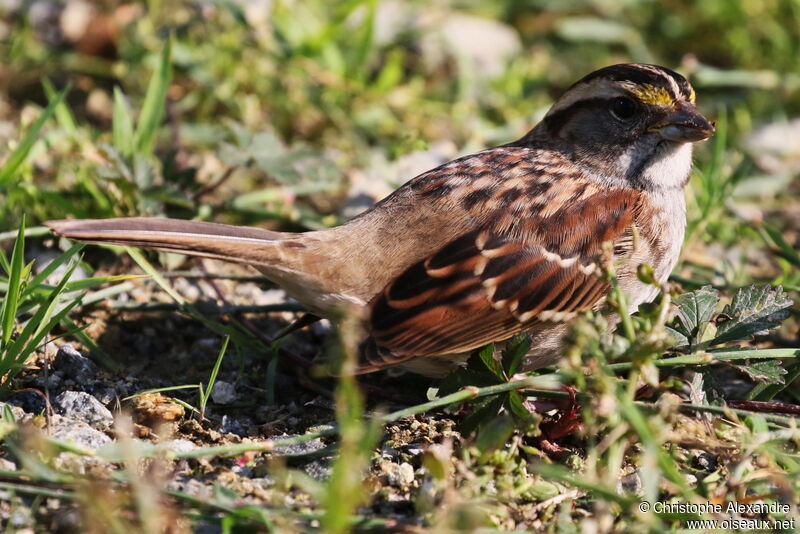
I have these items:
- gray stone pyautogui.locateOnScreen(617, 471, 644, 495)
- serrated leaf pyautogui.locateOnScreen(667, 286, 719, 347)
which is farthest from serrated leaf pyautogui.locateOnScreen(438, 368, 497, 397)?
serrated leaf pyautogui.locateOnScreen(667, 286, 719, 347)

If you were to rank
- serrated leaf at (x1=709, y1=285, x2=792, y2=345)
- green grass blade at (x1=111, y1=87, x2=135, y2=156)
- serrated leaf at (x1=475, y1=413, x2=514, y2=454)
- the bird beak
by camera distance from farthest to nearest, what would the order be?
1. green grass blade at (x1=111, y1=87, x2=135, y2=156)
2. the bird beak
3. serrated leaf at (x1=709, y1=285, x2=792, y2=345)
4. serrated leaf at (x1=475, y1=413, x2=514, y2=454)

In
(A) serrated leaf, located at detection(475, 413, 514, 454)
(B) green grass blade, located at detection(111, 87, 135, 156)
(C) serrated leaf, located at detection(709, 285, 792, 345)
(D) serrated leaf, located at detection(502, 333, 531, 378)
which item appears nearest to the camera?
(A) serrated leaf, located at detection(475, 413, 514, 454)

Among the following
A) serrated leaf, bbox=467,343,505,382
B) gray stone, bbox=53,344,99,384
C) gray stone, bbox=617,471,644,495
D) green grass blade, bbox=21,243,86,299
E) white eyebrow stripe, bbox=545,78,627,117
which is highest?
white eyebrow stripe, bbox=545,78,627,117

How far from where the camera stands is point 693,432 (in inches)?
119

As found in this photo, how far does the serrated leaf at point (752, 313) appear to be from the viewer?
298 cm

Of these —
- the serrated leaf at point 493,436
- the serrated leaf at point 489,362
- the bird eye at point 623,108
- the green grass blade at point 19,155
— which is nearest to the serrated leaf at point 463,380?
the serrated leaf at point 489,362

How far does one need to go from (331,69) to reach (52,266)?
232 cm

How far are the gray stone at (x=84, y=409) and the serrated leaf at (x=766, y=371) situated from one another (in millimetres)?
1912

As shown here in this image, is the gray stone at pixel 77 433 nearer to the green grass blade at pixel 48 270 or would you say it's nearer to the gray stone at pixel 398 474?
the green grass blade at pixel 48 270

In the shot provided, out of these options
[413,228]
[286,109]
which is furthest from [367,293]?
[286,109]

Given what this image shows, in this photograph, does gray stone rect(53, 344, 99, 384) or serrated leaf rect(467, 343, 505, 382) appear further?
gray stone rect(53, 344, 99, 384)

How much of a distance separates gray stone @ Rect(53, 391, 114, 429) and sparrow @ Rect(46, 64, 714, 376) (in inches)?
19.8

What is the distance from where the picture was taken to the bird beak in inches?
137

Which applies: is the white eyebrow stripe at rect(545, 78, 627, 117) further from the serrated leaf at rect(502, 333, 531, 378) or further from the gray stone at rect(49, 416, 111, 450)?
the gray stone at rect(49, 416, 111, 450)
